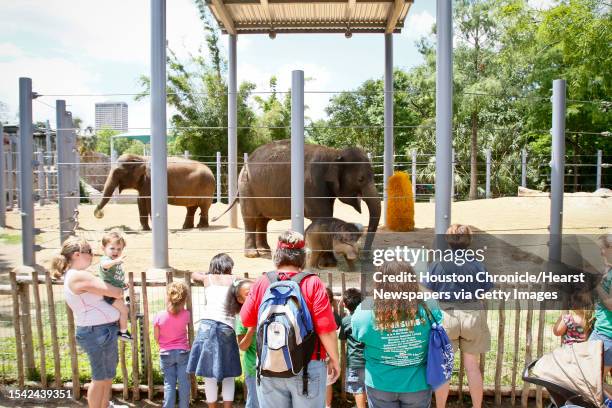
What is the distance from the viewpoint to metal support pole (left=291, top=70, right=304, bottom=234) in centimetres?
595

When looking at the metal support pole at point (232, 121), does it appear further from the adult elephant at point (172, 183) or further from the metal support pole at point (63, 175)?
the metal support pole at point (63, 175)

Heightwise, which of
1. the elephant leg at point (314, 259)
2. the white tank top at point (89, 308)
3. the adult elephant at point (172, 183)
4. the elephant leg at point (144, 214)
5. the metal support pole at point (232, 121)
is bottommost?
the elephant leg at point (314, 259)

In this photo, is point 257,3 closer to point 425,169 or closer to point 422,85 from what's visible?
point 425,169

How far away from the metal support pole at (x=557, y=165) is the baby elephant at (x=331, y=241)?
2361 millimetres

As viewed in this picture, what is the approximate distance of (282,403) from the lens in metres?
3.20

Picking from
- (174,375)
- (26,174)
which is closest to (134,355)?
(174,375)

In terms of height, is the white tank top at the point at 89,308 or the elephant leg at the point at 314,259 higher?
the white tank top at the point at 89,308

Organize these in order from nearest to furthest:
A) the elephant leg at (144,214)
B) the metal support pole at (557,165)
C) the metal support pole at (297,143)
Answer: the metal support pole at (297,143), the metal support pole at (557,165), the elephant leg at (144,214)

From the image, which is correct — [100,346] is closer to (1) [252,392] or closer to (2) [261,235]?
(1) [252,392]

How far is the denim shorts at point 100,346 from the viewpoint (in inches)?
157

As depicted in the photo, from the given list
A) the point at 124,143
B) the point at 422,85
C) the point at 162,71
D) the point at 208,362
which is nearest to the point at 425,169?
the point at 422,85

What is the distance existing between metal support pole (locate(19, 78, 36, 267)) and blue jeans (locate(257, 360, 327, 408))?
4.68m

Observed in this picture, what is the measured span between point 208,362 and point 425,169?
16495mm

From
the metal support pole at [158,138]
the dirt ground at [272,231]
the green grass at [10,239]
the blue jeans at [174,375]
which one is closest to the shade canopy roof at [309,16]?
the metal support pole at [158,138]
